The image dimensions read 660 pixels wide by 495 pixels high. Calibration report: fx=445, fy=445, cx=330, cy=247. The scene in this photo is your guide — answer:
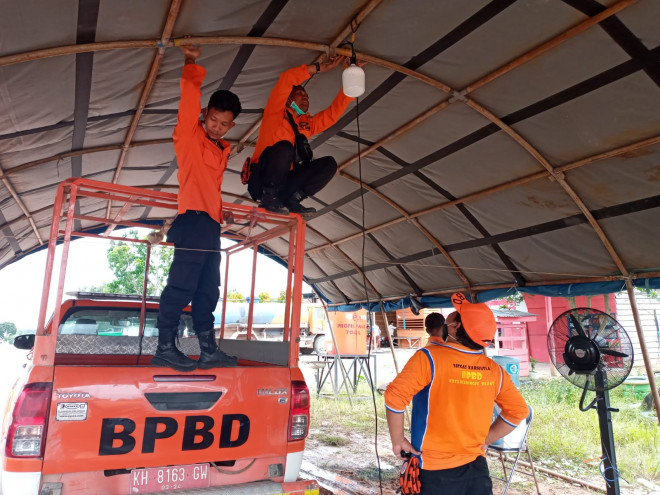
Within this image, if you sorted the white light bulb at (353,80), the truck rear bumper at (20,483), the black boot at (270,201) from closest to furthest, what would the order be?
the truck rear bumper at (20,483)
the white light bulb at (353,80)
the black boot at (270,201)

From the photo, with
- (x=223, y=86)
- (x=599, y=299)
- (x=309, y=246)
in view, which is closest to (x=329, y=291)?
(x=309, y=246)

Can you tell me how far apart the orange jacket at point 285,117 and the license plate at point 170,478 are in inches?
103

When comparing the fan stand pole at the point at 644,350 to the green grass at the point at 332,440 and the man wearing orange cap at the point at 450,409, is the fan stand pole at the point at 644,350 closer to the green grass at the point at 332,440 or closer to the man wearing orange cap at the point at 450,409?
the man wearing orange cap at the point at 450,409

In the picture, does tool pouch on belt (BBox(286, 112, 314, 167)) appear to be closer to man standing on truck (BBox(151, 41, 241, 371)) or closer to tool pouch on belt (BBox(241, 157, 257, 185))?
tool pouch on belt (BBox(241, 157, 257, 185))

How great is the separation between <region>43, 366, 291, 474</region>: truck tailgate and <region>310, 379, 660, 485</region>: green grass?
581 centimetres

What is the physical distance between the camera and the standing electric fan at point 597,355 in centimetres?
448

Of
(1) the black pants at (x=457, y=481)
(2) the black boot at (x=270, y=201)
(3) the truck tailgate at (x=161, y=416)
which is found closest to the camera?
(3) the truck tailgate at (x=161, y=416)

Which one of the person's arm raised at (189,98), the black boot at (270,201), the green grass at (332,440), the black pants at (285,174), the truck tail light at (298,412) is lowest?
the green grass at (332,440)

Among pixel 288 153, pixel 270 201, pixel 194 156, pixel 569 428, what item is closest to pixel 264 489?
pixel 270 201

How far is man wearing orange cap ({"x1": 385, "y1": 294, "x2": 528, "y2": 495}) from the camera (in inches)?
111

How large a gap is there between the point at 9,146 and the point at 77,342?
7.58 feet

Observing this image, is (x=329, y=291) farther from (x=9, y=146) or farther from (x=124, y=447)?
(x=124, y=447)

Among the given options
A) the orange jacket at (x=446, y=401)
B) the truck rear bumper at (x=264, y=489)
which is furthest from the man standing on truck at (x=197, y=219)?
the orange jacket at (x=446, y=401)

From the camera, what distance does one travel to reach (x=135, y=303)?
16.7 ft
